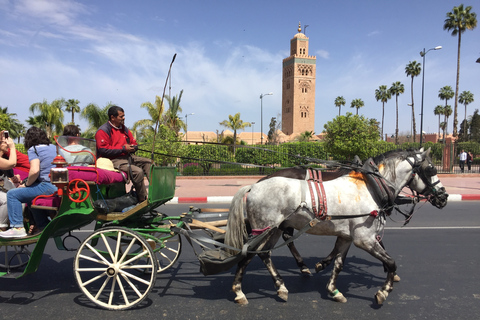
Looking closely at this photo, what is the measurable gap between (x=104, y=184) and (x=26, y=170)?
136cm

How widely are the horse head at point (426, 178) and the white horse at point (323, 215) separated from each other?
17.2 inches

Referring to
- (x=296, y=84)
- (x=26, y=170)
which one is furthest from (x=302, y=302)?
(x=296, y=84)

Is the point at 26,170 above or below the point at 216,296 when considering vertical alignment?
above

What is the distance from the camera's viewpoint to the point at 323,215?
3648 mm

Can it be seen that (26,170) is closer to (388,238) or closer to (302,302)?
(302,302)

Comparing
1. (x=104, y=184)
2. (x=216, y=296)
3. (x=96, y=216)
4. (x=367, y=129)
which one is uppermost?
(x=367, y=129)

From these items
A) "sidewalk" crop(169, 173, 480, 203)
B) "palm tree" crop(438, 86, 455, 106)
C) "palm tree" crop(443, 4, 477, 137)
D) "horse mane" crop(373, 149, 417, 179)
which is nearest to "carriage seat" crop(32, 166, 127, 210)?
"horse mane" crop(373, 149, 417, 179)

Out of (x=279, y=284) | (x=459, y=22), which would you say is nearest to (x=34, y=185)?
(x=279, y=284)

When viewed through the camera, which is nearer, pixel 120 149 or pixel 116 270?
pixel 116 270

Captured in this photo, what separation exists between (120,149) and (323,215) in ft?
7.93

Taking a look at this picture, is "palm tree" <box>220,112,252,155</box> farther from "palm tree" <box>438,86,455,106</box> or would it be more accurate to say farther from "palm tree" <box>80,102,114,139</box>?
"palm tree" <box>438,86,455,106</box>

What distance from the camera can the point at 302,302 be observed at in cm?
369

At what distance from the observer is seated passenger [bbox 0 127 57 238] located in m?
3.69

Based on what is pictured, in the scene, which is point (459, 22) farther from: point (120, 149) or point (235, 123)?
point (120, 149)
